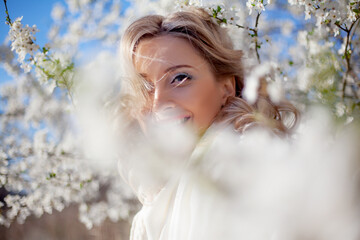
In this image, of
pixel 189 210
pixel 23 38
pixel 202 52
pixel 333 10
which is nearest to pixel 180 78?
pixel 202 52

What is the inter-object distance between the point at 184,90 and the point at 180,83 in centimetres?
2

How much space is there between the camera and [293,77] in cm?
195

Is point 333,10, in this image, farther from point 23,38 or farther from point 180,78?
point 23,38

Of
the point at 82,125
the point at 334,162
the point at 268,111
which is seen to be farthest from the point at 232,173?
the point at 82,125

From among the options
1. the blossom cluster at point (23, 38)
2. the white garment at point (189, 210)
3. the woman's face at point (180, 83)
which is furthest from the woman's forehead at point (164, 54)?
the blossom cluster at point (23, 38)

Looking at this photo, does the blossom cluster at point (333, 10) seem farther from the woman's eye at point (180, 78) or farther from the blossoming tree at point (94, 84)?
the woman's eye at point (180, 78)

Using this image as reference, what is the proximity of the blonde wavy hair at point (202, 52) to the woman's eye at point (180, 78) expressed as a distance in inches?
3.8

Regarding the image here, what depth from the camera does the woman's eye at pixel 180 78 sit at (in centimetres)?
104

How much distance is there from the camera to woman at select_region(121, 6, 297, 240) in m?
0.92

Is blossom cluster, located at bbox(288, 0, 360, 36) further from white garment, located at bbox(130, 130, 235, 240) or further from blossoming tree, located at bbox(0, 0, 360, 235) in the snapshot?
white garment, located at bbox(130, 130, 235, 240)

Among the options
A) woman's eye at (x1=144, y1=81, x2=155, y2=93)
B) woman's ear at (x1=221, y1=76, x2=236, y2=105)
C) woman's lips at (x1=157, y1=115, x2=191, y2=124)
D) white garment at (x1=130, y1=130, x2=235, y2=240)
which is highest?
woman's ear at (x1=221, y1=76, x2=236, y2=105)

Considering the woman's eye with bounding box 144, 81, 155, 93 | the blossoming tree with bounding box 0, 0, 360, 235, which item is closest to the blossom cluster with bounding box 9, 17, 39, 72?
the blossoming tree with bounding box 0, 0, 360, 235

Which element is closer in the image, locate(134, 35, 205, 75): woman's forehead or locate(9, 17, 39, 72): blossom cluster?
locate(134, 35, 205, 75): woman's forehead

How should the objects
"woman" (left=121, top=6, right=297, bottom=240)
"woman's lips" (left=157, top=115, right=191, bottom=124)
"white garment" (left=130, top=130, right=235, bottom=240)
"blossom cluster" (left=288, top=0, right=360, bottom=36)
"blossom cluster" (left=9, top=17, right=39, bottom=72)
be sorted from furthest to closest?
"blossom cluster" (left=9, top=17, right=39, bottom=72) → "blossom cluster" (left=288, top=0, right=360, bottom=36) → "woman's lips" (left=157, top=115, right=191, bottom=124) → "woman" (left=121, top=6, right=297, bottom=240) → "white garment" (left=130, top=130, right=235, bottom=240)
